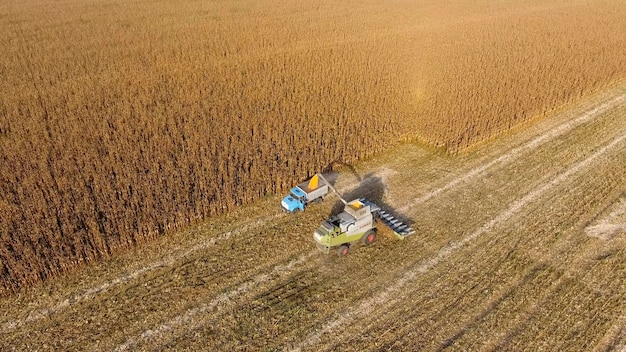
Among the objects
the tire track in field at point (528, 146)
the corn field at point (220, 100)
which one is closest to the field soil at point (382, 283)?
the tire track in field at point (528, 146)

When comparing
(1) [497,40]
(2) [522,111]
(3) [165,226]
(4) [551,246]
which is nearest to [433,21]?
Result: (1) [497,40]

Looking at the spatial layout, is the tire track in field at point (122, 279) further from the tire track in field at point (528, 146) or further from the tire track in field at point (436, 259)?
the tire track in field at point (528, 146)

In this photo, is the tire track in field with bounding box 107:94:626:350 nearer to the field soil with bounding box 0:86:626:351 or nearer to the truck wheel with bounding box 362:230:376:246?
the field soil with bounding box 0:86:626:351

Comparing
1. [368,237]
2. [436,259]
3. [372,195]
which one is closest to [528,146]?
[372,195]

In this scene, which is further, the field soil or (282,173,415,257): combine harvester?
(282,173,415,257): combine harvester

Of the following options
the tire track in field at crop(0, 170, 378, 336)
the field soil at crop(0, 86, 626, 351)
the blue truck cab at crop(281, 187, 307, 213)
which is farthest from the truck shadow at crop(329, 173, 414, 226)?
the tire track in field at crop(0, 170, 378, 336)

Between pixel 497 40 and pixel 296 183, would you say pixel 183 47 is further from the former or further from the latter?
pixel 497 40

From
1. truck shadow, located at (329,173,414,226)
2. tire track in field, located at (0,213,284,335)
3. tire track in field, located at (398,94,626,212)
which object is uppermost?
tire track in field, located at (398,94,626,212)
